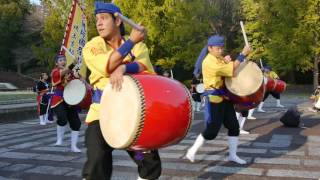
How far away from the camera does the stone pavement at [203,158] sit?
221 inches

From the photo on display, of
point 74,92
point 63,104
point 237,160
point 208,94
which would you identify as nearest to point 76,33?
point 63,104

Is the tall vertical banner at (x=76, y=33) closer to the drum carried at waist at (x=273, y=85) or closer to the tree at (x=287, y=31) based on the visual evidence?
the drum carried at waist at (x=273, y=85)

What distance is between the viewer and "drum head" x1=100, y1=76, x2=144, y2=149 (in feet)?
10.2

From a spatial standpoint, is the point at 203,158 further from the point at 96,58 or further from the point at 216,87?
the point at 96,58

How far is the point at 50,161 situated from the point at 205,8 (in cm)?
2336

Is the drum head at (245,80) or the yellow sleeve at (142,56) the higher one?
the yellow sleeve at (142,56)

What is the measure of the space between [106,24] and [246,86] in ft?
10.7

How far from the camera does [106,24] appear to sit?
343cm

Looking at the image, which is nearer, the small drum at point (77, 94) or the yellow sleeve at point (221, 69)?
the yellow sleeve at point (221, 69)

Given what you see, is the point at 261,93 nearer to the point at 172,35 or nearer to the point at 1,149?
the point at 1,149

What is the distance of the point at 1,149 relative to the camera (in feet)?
25.3

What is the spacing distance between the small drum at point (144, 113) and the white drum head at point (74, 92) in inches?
164

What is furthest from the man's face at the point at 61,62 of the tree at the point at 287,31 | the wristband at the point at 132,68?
the tree at the point at 287,31

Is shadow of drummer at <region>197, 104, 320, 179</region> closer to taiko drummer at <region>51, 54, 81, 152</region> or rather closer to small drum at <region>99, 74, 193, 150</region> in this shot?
taiko drummer at <region>51, 54, 81, 152</region>
